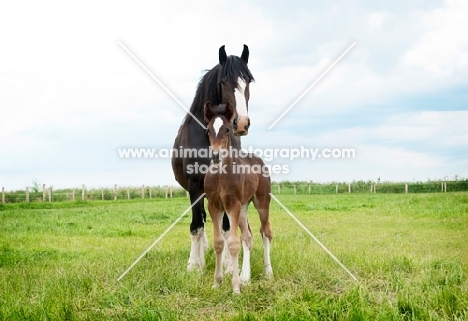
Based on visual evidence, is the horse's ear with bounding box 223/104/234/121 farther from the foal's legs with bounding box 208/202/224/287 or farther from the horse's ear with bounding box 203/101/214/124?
the foal's legs with bounding box 208/202/224/287

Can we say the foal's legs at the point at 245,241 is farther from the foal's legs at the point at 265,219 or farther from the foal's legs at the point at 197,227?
the foal's legs at the point at 197,227

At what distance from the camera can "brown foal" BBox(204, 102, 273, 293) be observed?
5.81 m

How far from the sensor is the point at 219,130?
18.9 feet

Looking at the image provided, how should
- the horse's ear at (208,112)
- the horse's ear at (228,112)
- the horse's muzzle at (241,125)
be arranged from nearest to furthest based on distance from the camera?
the horse's muzzle at (241,125), the horse's ear at (228,112), the horse's ear at (208,112)

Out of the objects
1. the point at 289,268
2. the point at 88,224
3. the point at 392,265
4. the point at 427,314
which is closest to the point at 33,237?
the point at 88,224

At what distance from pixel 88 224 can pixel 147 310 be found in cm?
1175

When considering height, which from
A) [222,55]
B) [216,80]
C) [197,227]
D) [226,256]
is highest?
[222,55]

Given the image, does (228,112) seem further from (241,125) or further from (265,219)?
(265,219)

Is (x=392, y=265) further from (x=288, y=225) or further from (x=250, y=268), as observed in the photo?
(x=288, y=225)

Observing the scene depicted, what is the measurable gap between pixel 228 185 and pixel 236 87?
4.83 feet

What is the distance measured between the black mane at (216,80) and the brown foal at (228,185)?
80 cm

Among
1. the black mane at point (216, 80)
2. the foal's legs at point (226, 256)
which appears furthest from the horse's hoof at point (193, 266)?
the black mane at point (216, 80)

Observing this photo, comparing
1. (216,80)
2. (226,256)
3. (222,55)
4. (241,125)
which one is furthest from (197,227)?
(222,55)

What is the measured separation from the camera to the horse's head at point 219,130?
570 centimetres
